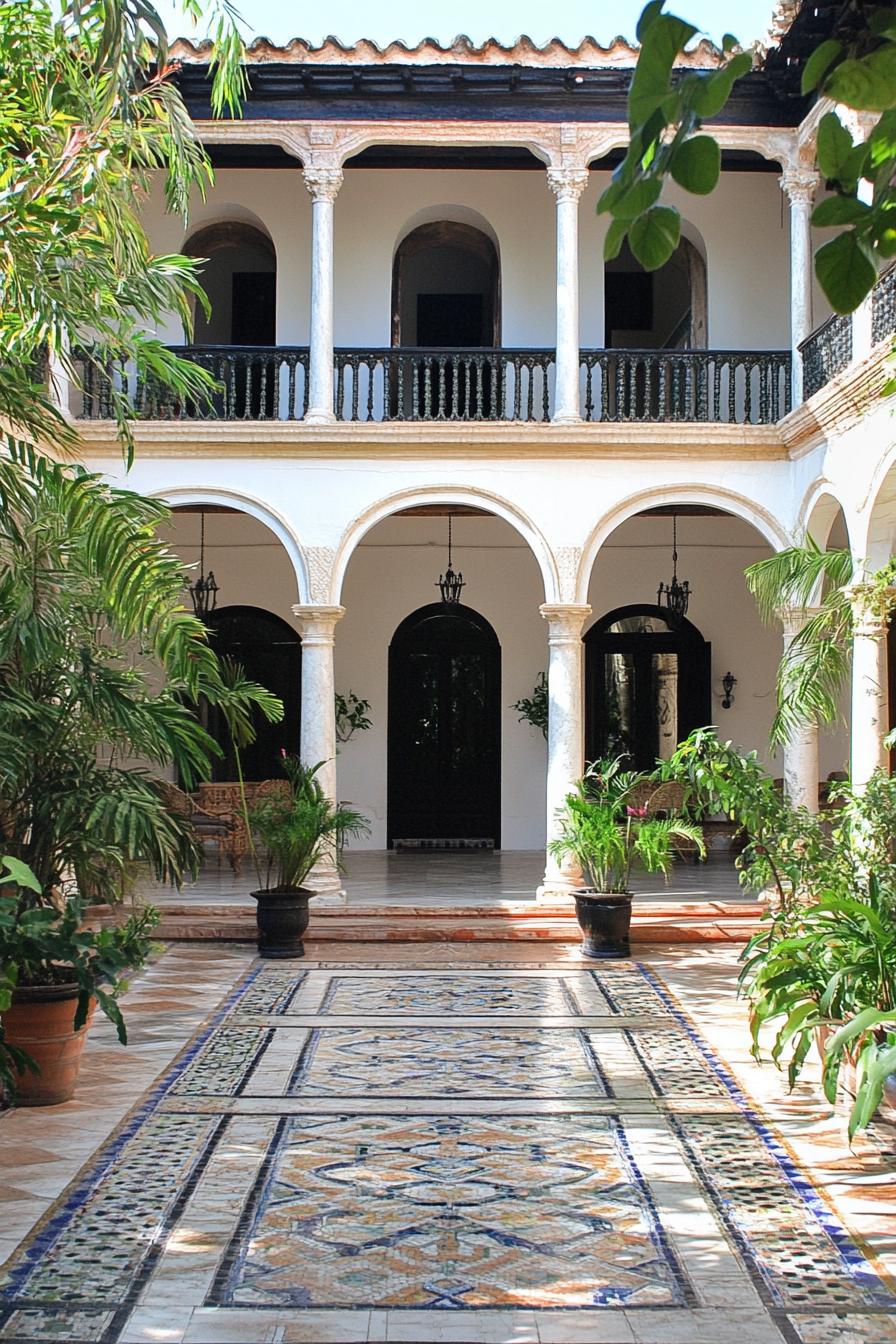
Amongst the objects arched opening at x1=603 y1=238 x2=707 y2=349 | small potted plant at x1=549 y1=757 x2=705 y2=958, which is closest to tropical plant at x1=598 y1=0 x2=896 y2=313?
small potted plant at x1=549 y1=757 x2=705 y2=958

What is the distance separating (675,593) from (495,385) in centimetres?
424

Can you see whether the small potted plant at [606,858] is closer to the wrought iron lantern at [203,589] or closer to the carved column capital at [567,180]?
the carved column capital at [567,180]

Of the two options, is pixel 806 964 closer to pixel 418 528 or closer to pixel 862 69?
pixel 862 69

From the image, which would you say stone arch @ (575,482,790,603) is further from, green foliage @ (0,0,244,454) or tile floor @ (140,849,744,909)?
green foliage @ (0,0,244,454)

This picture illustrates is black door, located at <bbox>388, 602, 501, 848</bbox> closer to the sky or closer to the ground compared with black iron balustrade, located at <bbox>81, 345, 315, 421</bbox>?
closer to the ground

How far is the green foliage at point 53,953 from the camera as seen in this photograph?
195 inches

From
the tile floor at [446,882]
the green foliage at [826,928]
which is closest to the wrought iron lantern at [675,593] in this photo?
the tile floor at [446,882]

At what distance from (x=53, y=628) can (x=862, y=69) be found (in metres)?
5.00

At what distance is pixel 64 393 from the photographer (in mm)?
11977

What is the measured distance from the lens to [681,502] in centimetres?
1223

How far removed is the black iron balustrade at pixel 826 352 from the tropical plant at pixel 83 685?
6.44m

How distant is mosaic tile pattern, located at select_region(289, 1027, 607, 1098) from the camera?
6066 mm

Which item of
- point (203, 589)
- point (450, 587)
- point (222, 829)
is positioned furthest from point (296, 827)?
point (203, 589)

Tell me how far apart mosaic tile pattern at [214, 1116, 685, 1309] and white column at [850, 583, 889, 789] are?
5424mm
